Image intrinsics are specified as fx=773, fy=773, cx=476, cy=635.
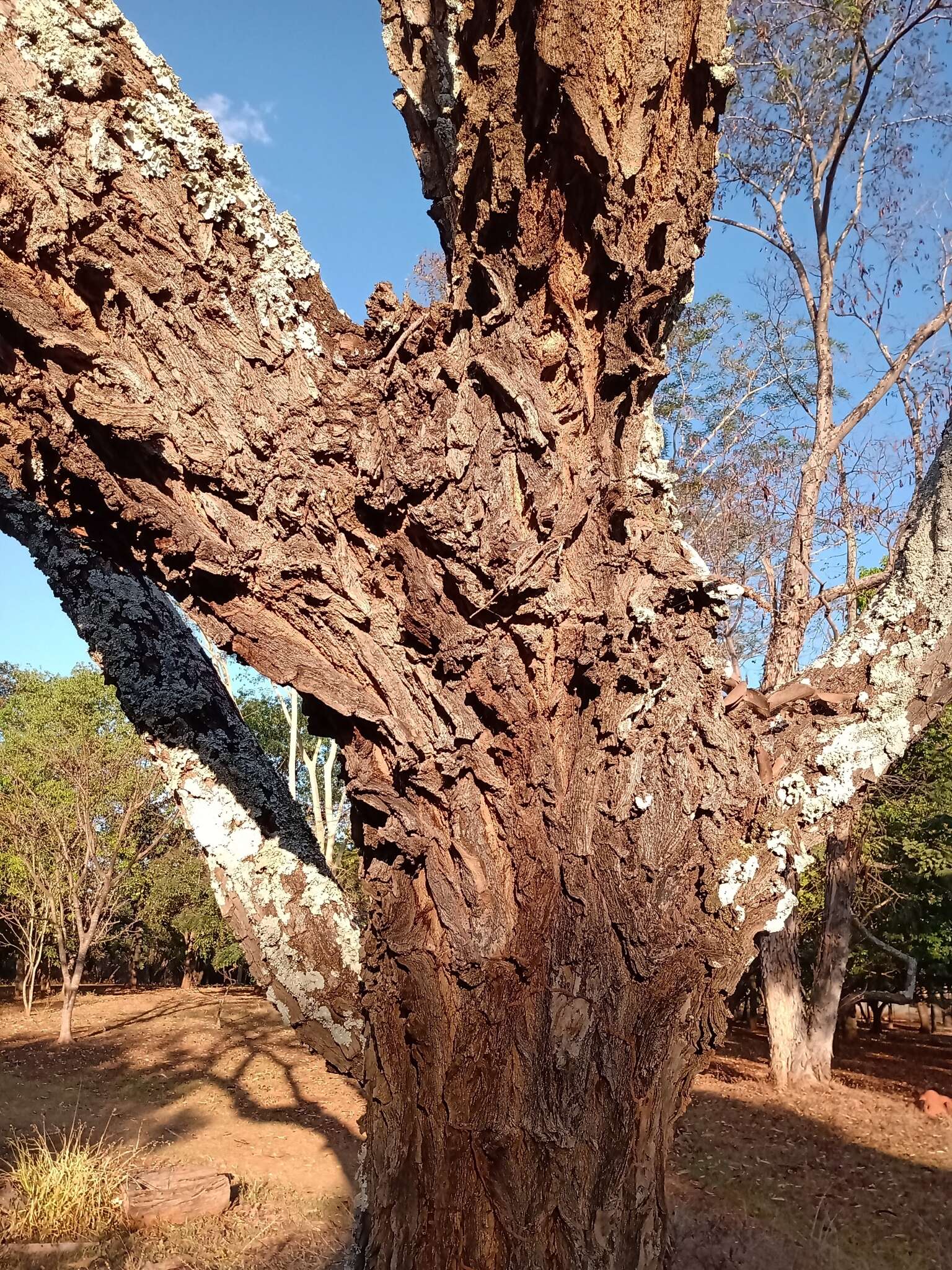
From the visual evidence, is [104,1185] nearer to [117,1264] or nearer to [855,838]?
[117,1264]

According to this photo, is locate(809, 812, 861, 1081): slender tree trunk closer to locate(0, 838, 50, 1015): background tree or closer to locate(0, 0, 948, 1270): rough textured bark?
locate(0, 0, 948, 1270): rough textured bark

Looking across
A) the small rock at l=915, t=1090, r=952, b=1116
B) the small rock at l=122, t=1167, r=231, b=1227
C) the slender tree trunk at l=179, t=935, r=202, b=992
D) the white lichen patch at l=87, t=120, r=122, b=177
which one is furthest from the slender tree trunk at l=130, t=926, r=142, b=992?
the white lichen patch at l=87, t=120, r=122, b=177

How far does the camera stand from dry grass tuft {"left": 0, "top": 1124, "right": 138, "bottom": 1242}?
4.99 meters

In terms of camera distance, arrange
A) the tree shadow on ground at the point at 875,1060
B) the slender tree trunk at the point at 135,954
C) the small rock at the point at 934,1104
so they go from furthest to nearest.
A: the slender tree trunk at the point at 135,954 → the tree shadow on ground at the point at 875,1060 → the small rock at the point at 934,1104

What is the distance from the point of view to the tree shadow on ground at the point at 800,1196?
17.2 feet

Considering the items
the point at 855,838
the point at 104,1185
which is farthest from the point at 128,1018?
the point at 855,838

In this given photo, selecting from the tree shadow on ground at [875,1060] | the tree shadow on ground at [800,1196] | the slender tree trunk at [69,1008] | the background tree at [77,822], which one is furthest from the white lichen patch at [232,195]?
the slender tree trunk at [69,1008]

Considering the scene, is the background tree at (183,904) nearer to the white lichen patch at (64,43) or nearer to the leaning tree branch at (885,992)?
the leaning tree branch at (885,992)

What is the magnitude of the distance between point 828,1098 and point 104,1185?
720 centimetres

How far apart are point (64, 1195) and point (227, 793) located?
519cm

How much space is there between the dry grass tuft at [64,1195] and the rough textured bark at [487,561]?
16.3 feet

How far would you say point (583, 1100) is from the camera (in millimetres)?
1345

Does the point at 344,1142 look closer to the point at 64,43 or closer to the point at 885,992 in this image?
the point at 885,992

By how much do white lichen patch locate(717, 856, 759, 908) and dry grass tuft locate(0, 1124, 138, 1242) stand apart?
575 cm
